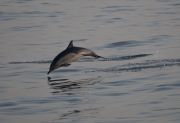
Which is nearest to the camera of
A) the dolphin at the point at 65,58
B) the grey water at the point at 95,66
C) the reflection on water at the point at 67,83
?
the grey water at the point at 95,66

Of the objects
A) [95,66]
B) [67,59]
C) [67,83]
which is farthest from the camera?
[95,66]

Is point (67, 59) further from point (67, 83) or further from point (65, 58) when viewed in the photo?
point (67, 83)

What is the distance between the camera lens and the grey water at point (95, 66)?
12258 millimetres

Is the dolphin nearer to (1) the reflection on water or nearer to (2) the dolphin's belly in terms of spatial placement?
(2) the dolphin's belly

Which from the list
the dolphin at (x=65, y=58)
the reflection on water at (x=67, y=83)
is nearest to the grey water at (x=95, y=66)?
the reflection on water at (x=67, y=83)

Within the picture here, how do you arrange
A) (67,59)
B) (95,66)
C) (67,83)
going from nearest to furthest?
(67,83)
(67,59)
(95,66)

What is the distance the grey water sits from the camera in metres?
12.3

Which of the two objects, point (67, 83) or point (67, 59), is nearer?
point (67, 83)

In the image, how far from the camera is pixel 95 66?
671 inches

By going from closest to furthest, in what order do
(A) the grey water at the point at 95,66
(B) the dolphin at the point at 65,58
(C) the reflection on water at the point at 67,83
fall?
(A) the grey water at the point at 95,66 → (C) the reflection on water at the point at 67,83 → (B) the dolphin at the point at 65,58

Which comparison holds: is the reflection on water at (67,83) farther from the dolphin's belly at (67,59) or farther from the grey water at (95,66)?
the dolphin's belly at (67,59)

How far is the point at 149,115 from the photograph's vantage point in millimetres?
11680

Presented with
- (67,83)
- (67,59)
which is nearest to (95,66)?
(67,59)

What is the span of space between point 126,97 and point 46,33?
991cm
